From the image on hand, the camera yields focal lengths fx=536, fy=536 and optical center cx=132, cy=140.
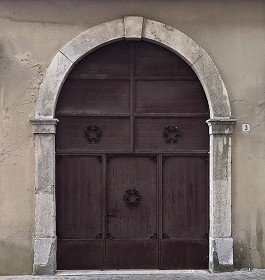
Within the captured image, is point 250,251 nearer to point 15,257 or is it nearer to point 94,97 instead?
point 94,97

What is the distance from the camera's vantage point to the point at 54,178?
26.0 feet

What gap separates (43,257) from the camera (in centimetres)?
778

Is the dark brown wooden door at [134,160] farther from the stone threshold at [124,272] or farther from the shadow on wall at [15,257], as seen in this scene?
the shadow on wall at [15,257]

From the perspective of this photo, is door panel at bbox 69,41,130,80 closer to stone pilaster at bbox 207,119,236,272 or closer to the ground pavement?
stone pilaster at bbox 207,119,236,272

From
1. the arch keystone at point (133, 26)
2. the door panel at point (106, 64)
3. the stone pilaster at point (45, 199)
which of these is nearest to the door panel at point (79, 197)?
A: the stone pilaster at point (45, 199)

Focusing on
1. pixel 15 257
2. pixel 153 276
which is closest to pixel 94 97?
pixel 15 257

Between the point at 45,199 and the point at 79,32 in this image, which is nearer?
the point at 45,199

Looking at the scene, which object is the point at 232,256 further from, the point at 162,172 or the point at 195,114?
the point at 195,114

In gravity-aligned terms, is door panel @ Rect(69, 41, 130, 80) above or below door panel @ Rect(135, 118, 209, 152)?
above

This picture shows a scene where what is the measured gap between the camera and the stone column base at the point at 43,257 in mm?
7766

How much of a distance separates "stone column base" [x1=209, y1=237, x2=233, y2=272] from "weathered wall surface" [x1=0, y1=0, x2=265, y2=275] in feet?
0.51

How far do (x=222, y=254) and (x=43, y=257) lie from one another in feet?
8.57

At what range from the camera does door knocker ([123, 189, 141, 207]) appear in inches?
320

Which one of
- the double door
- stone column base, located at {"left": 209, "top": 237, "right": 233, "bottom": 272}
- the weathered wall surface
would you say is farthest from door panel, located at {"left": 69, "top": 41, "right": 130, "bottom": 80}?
stone column base, located at {"left": 209, "top": 237, "right": 233, "bottom": 272}
